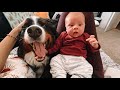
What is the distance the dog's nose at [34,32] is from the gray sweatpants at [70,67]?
0.13 m

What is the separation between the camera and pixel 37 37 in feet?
3.01

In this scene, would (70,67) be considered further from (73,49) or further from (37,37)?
(37,37)

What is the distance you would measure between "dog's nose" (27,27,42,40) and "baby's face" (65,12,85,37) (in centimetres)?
13

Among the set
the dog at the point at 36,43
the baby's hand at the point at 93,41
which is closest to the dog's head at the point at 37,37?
the dog at the point at 36,43

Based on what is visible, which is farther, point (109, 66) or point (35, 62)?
point (109, 66)

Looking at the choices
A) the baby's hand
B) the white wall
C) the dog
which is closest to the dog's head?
the dog

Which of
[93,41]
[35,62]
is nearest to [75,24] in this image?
[93,41]

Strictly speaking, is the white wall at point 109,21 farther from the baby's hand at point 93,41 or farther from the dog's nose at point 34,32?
the dog's nose at point 34,32

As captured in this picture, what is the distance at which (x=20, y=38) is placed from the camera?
3.14ft

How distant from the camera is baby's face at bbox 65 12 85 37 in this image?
0.93 meters

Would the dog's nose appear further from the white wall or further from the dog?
the white wall

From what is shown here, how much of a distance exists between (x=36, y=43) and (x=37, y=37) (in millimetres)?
32

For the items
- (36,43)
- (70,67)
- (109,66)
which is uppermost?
(36,43)
